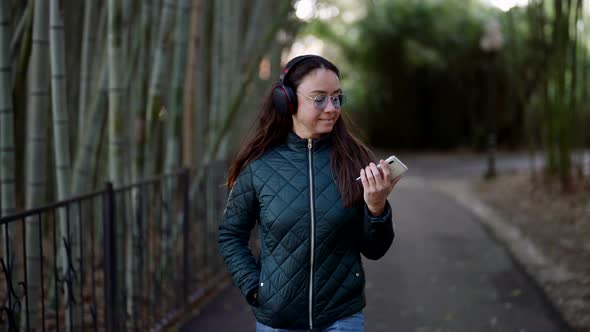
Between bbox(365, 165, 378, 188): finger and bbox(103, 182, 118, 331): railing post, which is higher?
bbox(365, 165, 378, 188): finger

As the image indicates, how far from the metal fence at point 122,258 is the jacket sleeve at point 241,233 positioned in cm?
90

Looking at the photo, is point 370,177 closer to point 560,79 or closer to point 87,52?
point 87,52

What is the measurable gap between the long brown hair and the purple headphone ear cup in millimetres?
28

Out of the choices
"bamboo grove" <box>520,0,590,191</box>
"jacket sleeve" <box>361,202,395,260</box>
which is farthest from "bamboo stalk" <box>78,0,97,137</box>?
"bamboo grove" <box>520,0,590,191</box>

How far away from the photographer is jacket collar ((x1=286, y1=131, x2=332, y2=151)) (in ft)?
7.80

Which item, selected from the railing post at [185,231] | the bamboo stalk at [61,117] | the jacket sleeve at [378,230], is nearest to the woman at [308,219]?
the jacket sleeve at [378,230]

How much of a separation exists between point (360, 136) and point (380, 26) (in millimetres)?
20163

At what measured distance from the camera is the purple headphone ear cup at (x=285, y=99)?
2359 millimetres

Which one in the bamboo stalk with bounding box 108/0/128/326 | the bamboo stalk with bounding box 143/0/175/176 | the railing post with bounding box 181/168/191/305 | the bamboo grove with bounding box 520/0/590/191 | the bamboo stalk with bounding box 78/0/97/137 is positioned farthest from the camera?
the bamboo grove with bounding box 520/0/590/191

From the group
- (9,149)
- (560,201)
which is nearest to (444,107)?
(560,201)

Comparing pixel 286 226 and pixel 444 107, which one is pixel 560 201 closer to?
pixel 286 226

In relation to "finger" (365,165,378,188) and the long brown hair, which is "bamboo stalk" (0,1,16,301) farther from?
"finger" (365,165,378,188)

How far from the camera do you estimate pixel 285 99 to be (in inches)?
93.0

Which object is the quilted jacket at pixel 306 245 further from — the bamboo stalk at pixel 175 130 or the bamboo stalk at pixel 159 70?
the bamboo stalk at pixel 175 130
